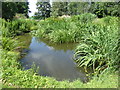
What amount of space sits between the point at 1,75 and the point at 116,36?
2.64m

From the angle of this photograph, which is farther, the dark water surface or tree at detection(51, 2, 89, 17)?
tree at detection(51, 2, 89, 17)

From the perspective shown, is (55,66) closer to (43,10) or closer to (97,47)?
(97,47)

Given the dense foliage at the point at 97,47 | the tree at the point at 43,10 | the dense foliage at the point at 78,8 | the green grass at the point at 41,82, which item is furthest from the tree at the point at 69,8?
the green grass at the point at 41,82

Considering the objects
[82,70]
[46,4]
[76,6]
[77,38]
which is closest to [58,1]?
[76,6]

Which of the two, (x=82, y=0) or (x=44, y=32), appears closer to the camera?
(x=44, y=32)

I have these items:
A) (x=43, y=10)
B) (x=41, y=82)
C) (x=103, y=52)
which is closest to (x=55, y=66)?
(x=103, y=52)

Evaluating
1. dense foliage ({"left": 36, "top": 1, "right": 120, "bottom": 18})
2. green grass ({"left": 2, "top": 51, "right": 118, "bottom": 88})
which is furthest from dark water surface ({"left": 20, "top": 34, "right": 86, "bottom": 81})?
dense foliage ({"left": 36, "top": 1, "right": 120, "bottom": 18})

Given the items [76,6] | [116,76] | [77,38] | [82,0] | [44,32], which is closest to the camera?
[116,76]

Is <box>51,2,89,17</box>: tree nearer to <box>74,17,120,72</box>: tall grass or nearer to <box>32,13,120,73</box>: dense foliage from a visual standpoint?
<box>32,13,120,73</box>: dense foliage

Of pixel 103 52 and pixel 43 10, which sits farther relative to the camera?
pixel 43 10

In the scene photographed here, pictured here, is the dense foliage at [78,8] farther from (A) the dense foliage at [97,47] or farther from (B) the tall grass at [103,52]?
(B) the tall grass at [103,52]

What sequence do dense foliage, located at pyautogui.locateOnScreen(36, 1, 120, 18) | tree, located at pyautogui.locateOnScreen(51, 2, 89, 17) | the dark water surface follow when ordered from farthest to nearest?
tree, located at pyautogui.locateOnScreen(51, 2, 89, 17) → dense foliage, located at pyautogui.locateOnScreen(36, 1, 120, 18) → the dark water surface

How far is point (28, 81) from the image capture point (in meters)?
2.92

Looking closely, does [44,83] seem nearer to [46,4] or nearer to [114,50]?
[114,50]
